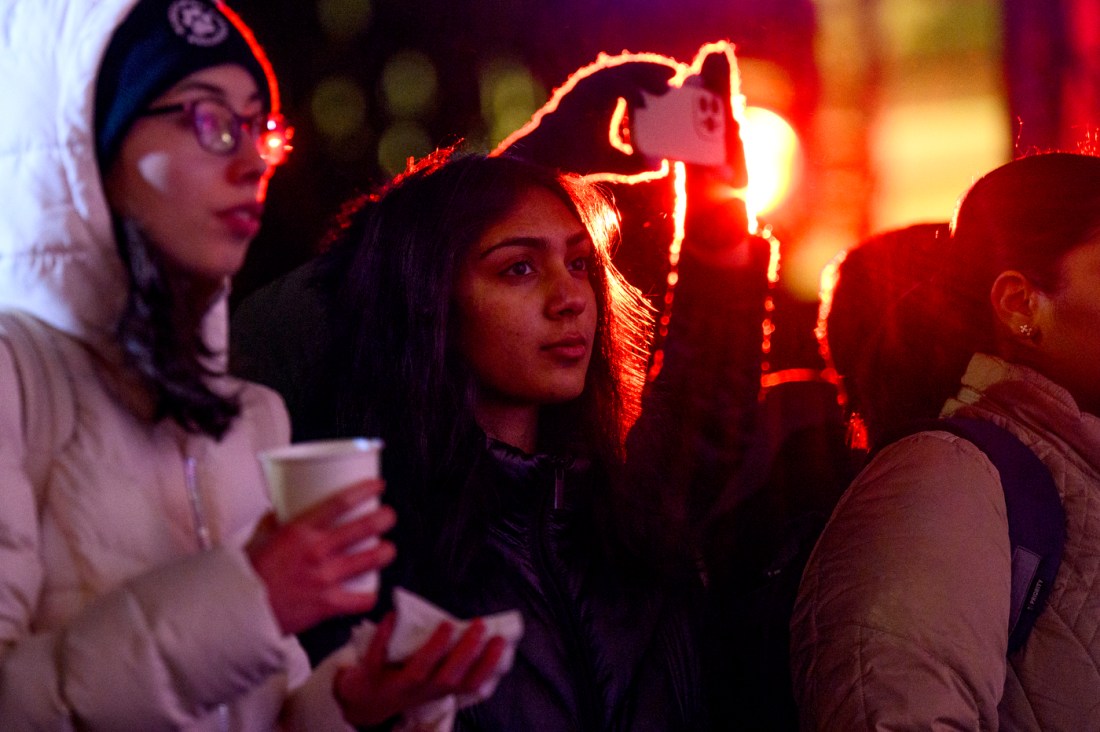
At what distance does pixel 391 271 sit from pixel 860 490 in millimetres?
1088

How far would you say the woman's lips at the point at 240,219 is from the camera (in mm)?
1258

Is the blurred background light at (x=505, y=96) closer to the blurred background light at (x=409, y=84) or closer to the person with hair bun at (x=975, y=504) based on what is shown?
the blurred background light at (x=409, y=84)

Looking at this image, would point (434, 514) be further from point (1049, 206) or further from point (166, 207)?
point (1049, 206)

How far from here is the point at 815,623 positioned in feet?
5.82

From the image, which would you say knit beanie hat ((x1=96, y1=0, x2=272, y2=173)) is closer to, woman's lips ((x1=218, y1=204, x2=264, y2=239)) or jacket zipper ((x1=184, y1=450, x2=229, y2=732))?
woman's lips ((x1=218, y1=204, x2=264, y2=239))

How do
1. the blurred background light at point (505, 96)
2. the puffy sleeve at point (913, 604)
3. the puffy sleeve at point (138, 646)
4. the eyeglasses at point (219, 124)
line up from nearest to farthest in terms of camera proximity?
the puffy sleeve at point (138, 646) < the eyeglasses at point (219, 124) < the puffy sleeve at point (913, 604) < the blurred background light at point (505, 96)

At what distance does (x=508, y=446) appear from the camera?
2.01 meters

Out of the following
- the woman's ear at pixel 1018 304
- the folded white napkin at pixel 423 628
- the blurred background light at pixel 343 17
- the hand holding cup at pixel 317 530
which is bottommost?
the folded white napkin at pixel 423 628

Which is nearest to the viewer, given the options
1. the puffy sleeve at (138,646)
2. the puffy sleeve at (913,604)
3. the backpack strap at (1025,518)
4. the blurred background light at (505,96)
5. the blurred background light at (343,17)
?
the puffy sleeve at (138,646)

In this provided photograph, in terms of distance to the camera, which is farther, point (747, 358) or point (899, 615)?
point (747, 358)

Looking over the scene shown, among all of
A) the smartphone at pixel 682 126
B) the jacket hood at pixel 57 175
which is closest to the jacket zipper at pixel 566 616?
the jacket hood at pixel 57 175

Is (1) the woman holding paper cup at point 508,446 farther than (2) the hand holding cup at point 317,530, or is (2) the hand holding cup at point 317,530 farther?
(1) the woman holding paper cup at point 508,446

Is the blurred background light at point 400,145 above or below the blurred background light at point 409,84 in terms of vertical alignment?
below

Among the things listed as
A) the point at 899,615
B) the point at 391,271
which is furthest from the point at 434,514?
the point at 899,615
